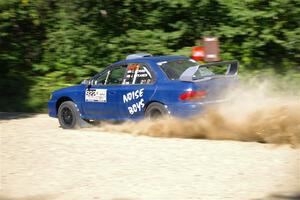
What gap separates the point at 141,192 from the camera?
691 centimetres

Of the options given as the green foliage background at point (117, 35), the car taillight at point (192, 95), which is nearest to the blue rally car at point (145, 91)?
the car taillight at point (192, 95)

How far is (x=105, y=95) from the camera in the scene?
11.7m

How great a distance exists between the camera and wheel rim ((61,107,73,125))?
Result: 41.2ft

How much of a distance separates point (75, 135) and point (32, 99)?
19.6 feet

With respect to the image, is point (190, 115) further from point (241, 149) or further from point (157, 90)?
point (241, 149)

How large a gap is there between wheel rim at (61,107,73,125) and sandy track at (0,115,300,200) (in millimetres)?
1693

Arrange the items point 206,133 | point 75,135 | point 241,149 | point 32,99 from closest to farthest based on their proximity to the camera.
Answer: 1. point 241,149
2. point 206,133
3. point 75,135
4. point 32,99

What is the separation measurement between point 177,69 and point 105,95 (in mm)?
1676

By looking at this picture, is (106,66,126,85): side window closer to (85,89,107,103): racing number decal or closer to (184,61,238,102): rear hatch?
(85,89,107,103): racing number decal

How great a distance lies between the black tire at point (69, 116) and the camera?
12.4m

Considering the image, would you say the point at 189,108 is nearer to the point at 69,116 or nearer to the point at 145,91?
the point at 145,91

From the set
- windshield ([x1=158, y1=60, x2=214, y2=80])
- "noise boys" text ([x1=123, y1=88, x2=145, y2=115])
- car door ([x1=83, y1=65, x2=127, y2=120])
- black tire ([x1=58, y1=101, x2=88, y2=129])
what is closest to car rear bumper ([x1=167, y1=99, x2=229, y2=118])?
windshield ([x1=158, y1=60, x2=214, y2=80])

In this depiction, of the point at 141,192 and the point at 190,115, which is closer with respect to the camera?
the point at 141,192

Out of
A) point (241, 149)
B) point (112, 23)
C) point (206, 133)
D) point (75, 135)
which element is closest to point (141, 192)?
point (241, 149)
